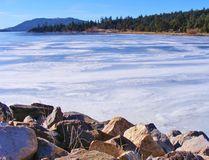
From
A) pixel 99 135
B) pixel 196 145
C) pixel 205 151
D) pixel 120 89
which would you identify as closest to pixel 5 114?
pixel 99 135

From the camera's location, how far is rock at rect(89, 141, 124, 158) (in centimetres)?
475

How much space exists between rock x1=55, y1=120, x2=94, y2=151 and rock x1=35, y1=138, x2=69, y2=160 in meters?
0.42

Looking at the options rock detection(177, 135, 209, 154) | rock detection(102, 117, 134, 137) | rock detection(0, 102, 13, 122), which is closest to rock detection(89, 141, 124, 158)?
rock detection(177, 135, 209, 154)

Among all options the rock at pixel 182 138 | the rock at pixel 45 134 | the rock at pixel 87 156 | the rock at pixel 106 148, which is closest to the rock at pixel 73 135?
the rock at pixel 45 134

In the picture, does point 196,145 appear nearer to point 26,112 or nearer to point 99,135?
point 99,135

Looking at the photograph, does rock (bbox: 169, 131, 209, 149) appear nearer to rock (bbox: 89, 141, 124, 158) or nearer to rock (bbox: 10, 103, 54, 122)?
rock (bbox: 10, 103, 54, 122)

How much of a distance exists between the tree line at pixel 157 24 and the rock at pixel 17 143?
251ft

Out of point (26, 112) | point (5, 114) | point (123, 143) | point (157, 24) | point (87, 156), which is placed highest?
point (87, 156)

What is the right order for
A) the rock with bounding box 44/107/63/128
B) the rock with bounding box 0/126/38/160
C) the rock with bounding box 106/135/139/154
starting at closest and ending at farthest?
1. the rock with bounding box 0/126/38/160
2. the rock with bounding box 106/135/139/154
3. the rock with bounding box 44/107/63/128

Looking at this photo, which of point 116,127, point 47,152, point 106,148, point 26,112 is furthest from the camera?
point 26,112

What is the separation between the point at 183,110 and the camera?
30.9 ft

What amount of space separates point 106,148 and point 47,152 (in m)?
0.56

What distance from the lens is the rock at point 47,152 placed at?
14.4 feet

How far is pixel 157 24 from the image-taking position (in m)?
95.0
